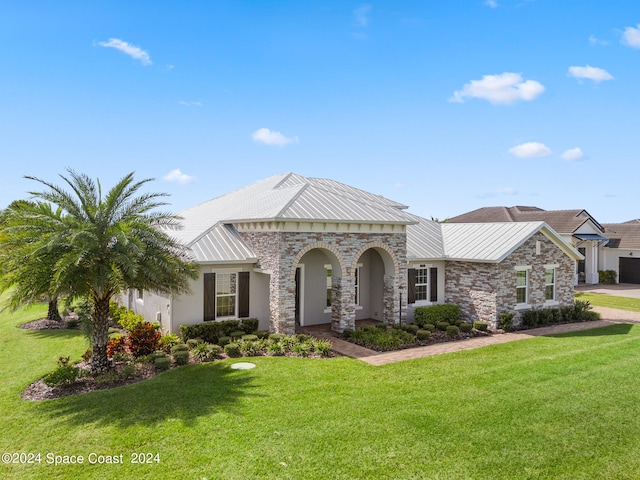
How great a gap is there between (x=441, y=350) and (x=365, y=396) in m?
5.88

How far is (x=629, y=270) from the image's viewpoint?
1492 inches

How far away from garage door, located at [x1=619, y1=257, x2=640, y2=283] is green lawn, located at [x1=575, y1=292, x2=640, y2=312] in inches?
370

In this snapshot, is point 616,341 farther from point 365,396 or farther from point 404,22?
point 404,22

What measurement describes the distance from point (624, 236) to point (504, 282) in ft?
87.6

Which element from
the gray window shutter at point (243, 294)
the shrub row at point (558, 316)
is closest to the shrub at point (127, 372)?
the gray window shutter at point (243, 294)

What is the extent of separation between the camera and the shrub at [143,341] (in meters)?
14.4

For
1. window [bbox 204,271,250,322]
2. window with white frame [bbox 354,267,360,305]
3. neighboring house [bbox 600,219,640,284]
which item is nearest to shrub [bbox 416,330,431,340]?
window with white frame [bbox 354,267,360,305]

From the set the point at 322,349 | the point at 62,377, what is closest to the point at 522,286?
the point at 322,349

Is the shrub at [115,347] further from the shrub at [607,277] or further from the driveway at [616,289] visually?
the shrub at [607,277]

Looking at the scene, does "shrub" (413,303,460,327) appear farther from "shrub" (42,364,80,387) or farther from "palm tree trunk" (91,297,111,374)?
"shrub" (42,364,80,387)

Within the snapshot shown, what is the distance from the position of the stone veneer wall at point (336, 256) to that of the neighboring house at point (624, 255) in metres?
28.9

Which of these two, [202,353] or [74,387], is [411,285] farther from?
[74,387]

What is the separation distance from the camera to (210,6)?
15219mm

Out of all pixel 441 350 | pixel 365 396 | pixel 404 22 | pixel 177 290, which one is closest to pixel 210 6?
pixel 404 22
